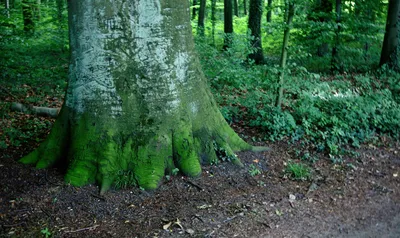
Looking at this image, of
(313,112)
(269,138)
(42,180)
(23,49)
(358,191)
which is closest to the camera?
(42,180)

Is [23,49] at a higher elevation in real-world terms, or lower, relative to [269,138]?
higher

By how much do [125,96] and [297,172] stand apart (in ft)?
8.59

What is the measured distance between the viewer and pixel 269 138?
5.97 meters

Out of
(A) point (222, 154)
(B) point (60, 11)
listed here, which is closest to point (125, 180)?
(A) point (222, 154)

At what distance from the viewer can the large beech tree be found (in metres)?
4.12

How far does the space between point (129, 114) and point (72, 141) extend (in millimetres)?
858

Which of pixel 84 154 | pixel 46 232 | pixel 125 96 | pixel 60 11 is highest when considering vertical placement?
pixel 60 11

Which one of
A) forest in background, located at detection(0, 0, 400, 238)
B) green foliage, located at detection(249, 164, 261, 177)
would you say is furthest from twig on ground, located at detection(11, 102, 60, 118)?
green foliage, located at detection(249, 164, 261, 177)

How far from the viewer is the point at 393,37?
12086mm

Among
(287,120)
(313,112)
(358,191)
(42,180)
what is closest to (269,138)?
(287,120)

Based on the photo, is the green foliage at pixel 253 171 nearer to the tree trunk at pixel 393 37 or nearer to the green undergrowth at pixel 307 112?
the green undergrowth at pixel 307 112

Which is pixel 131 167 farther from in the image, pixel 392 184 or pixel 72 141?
pixel 392 184

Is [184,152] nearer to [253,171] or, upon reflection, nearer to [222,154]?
[222,154]

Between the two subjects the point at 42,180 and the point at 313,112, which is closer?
the point at 42,180
